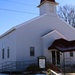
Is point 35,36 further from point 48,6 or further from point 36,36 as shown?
point 48,6

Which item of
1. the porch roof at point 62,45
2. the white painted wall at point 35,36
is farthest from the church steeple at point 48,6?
the porch roof at point 62,45

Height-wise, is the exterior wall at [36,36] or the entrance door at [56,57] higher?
the exterior wall at [36,36]

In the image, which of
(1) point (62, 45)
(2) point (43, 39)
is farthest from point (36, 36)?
(1) point (62, 45)

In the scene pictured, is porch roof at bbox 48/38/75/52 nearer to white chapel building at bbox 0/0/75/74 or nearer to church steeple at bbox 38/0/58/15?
white chapel building at bbox 0/0/75/74

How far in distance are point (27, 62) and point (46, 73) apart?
1051 cm

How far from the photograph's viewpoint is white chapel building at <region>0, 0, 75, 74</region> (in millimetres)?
31391

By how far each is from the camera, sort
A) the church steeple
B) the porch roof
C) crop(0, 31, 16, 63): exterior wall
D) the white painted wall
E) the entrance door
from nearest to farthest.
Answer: the porch roof
the white painted wall
crop(0, 31, 16, 63): exterior wall
the entrance door
the church steeple

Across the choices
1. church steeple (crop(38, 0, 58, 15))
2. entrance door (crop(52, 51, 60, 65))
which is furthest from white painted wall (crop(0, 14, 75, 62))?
entrance door (crop(52, 51, 60, 65))

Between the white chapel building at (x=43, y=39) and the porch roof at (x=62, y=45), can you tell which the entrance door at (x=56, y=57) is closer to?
the white chapel building at (x=43, y=39)

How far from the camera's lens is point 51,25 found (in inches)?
1363

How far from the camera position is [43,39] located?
107ft

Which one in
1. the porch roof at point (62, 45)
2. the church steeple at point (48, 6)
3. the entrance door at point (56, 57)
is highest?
the church steeple at point (48, 6)

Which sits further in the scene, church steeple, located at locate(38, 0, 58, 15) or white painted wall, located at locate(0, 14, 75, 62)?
church steeple, located at locate(38, 0, 58, 15)

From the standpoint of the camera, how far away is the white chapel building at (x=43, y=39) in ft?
103
